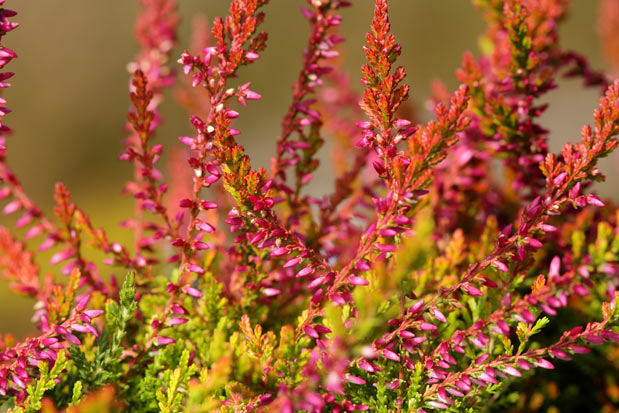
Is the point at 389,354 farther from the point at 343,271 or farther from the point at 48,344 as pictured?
the point at 48,344

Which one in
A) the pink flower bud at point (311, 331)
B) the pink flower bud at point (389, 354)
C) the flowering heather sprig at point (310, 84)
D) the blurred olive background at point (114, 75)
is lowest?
the pink flower bud at point (389, 354)

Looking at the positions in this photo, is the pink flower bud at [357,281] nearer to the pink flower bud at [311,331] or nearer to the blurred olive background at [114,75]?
the pink flower bud at [311,331]

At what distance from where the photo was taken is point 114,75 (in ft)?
29.6

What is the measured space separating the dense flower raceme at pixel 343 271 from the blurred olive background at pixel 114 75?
4.93 metres

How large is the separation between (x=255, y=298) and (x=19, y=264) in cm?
58

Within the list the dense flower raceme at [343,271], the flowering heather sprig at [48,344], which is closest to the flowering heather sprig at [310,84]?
the dense flower raceme at [343,271]

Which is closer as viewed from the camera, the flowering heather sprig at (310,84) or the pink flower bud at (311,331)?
the pink flower bud at (311,331)

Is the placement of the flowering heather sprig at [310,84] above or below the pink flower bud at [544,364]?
above

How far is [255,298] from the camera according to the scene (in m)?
1.02

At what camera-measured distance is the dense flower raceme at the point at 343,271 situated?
76cm

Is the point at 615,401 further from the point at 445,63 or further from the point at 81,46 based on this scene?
the point at 81,46

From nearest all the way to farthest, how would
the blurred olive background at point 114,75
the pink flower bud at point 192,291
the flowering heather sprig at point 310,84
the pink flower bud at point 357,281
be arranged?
the pink flower bud at point 357,281, the pink flower bud at point 192,291, the flowering heather sprig at point 310,84, the blurred olive background at point 114,75

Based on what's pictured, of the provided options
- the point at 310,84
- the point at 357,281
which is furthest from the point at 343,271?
the point at 310,84

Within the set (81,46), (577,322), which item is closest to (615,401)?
(577,322)
